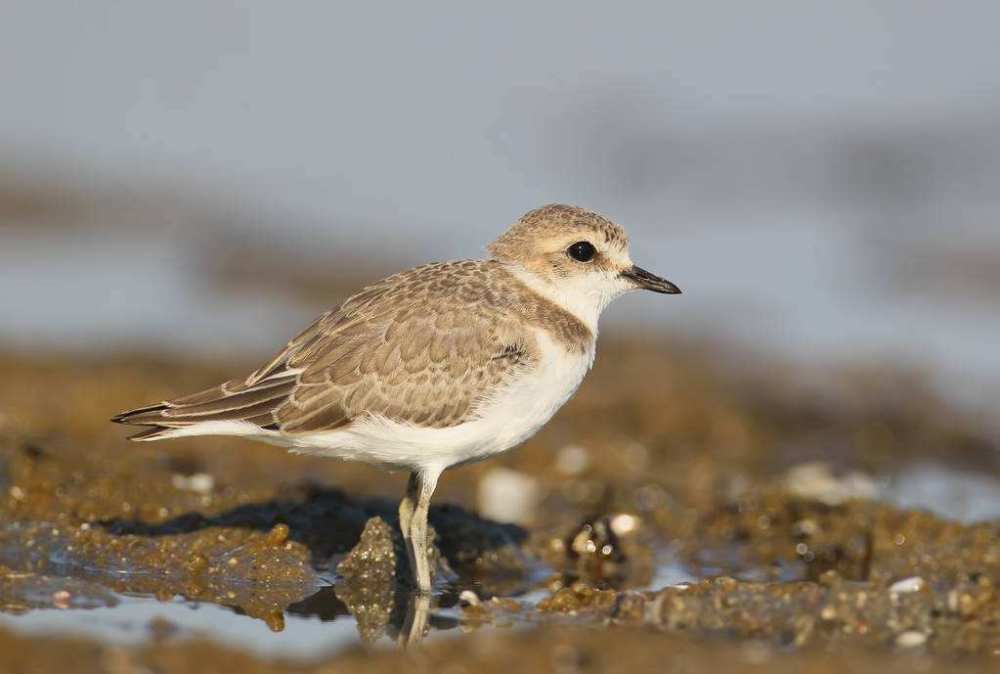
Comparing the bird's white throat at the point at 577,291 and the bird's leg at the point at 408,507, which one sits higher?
the bird's white throat at the point at 577,291

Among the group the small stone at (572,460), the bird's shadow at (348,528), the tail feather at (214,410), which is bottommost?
the bird's shadow at (348,528)

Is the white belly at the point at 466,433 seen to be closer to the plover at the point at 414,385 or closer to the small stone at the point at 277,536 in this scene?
the plover at the point at 414,385

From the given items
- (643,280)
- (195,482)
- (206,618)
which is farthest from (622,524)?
(206,618)

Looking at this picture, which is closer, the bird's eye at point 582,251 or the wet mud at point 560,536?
the wet mud at point 560,536

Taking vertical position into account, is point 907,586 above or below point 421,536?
below

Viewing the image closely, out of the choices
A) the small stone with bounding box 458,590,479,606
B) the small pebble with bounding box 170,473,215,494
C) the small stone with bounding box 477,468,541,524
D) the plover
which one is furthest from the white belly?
the small stone with bounding box 477,468,541,524

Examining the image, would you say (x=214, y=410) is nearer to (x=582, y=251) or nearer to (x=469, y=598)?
(x=469, y=598)

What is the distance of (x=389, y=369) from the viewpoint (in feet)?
23.0

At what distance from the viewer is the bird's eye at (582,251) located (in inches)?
302

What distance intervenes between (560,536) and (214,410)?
213cm

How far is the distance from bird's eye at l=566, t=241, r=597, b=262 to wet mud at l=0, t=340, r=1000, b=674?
56.8 inches

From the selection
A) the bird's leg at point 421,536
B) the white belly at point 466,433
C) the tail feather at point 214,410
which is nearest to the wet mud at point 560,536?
the bird's leg at point 421,536

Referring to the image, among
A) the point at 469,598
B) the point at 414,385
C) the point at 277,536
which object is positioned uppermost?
the point at 414,385

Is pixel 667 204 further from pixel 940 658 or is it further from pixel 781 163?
pixel 940 658
